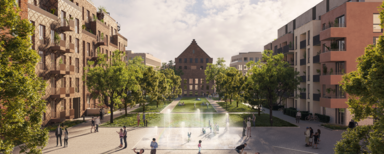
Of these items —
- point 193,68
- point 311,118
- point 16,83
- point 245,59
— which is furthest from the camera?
point 245,59

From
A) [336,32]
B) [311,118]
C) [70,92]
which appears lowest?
[311,118]

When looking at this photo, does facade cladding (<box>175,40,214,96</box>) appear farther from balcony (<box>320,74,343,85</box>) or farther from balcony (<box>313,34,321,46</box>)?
balcony (<box>320,74,343,85</box>)

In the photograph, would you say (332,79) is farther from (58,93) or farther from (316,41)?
(58,93)

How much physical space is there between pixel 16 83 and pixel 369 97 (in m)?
Answer: 12.8

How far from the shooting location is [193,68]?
320 ft

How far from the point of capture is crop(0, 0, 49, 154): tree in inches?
331

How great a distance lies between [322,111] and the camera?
3306 cm

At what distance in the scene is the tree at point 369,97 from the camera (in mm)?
7508

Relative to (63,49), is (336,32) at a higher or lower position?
higher

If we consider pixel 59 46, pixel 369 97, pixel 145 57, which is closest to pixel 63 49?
pixel 59 46

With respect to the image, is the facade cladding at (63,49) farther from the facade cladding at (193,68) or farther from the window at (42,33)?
the facade cladding at (193,68)

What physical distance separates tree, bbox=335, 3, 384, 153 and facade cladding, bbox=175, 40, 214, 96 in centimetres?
8614

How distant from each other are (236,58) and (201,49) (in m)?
45.6

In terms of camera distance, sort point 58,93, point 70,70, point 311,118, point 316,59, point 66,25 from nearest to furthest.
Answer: point 58,93, point 66,25, point 70,70, point 311,118, point 316,59
